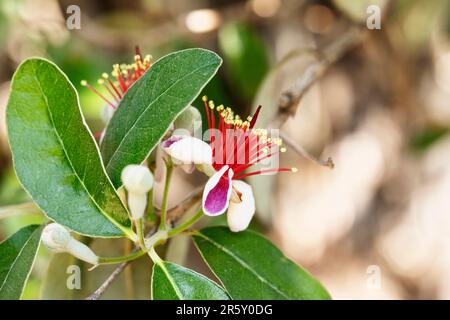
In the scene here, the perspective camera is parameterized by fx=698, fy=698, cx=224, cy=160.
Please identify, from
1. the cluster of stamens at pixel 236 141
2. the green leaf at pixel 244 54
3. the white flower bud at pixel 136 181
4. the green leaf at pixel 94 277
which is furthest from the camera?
the green leaf at pixel 244 54

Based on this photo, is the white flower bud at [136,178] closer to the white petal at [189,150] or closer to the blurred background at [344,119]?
the white petal at [189,150]

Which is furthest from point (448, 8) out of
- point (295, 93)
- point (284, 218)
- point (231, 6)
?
point (295, 93)

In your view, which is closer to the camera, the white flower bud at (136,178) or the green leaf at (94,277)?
the white flower bud at (136,178)

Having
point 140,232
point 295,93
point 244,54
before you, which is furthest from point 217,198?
point 244,54

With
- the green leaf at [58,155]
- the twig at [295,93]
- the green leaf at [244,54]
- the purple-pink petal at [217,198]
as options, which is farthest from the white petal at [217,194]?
the green leaf at [244,54]

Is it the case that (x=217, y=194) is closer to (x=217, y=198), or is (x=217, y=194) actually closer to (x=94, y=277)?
(x=217, y=198)
